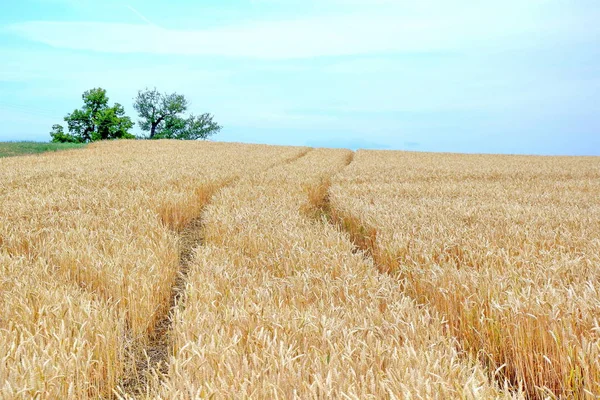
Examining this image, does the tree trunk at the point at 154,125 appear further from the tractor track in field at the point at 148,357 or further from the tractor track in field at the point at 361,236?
the tractor track in field at the point at 148,357

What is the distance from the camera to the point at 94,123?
181 ft

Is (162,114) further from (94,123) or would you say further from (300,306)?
(300,306)

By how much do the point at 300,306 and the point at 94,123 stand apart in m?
58.6

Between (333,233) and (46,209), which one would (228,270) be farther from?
(46,209)

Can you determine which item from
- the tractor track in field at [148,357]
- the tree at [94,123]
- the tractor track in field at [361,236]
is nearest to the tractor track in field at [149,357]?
the tractor track in field at [148,357]

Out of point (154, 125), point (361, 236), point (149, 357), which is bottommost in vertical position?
point (149, 357)

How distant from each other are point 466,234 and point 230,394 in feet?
14.5

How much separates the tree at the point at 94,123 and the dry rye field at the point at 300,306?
51.9m

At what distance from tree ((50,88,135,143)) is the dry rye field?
51.9 meters

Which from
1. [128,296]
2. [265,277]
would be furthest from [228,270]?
[128,296]

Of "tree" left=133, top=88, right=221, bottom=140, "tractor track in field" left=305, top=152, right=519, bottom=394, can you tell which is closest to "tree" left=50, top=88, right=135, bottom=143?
"tree" left=133, top=88, right=221, bottom=140

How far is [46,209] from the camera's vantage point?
7.77 metres

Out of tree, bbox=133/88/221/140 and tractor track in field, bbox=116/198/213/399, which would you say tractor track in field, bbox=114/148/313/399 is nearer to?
tractor track in field, bbox=116/198/213/399

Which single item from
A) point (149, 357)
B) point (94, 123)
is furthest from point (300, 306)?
point (94, 123)
